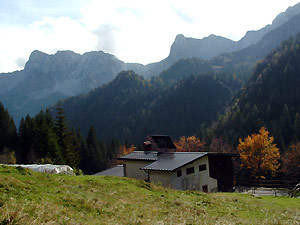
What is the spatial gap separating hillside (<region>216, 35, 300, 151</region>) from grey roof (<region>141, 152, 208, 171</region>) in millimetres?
70021

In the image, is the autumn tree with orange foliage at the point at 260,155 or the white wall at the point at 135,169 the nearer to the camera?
the white wall at the point at 135,169

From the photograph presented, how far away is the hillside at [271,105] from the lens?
407 ft

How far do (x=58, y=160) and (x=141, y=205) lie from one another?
1903 inches

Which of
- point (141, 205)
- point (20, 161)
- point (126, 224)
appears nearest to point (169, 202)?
point (141, 205)

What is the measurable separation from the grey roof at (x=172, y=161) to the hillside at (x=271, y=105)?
70021mm

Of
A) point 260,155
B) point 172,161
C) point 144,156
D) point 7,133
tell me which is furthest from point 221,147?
point 7,133

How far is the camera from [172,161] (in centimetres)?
4022

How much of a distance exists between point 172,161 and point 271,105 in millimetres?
139859

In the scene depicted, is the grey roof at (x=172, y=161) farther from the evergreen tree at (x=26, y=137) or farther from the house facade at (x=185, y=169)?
the evergreen tree at (x=26, y=137)

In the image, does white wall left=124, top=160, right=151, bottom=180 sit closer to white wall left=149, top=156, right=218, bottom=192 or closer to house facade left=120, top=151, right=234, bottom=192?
house facade left=120, top=151, right=234, bottom=192

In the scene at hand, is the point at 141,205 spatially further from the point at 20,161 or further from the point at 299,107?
the point at 299,107

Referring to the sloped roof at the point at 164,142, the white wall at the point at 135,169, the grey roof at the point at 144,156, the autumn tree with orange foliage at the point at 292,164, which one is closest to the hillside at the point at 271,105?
the autumn tree with orange foliage at the point at 292,164

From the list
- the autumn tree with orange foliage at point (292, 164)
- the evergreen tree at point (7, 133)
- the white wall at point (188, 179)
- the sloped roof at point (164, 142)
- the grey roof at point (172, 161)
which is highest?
the evergreen tree at point (7, 133)

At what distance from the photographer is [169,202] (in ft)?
59.1
